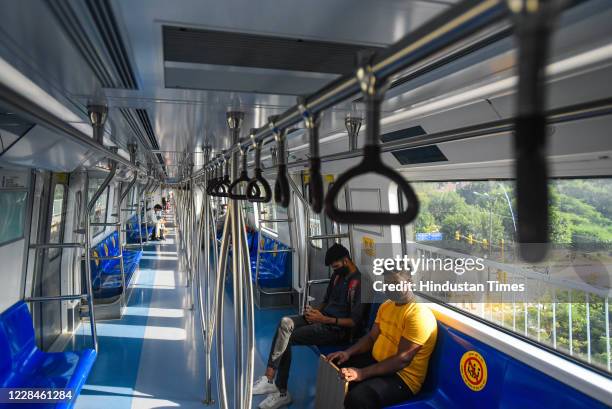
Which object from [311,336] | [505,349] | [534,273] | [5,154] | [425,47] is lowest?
[311,336]

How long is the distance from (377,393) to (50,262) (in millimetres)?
3917

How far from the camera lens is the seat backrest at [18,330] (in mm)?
3146

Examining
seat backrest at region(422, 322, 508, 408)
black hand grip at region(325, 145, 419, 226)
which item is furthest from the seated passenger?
black hand grip at region(325, 145, 419, 226)

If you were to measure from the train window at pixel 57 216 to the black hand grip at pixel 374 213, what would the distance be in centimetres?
473

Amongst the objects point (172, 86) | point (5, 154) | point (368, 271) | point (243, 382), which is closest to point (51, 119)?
point (172, 86)

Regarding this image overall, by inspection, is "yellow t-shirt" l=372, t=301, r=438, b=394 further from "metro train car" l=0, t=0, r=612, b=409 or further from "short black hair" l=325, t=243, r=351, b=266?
"short black hair" l=325, t=243, r=351, b=266

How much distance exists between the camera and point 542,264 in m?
1.96

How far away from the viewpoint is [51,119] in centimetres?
103

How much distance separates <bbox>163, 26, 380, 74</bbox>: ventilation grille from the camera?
1.09 m

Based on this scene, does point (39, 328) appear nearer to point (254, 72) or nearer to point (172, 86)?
point (172, 86)

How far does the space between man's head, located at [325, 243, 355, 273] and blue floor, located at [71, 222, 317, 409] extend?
116 cm

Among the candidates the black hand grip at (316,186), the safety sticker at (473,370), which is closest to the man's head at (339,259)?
the safety sticker at (473,370)

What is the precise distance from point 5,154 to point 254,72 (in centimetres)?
230

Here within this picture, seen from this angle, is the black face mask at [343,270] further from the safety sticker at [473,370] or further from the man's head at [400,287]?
the safety sticker at [473,370]
